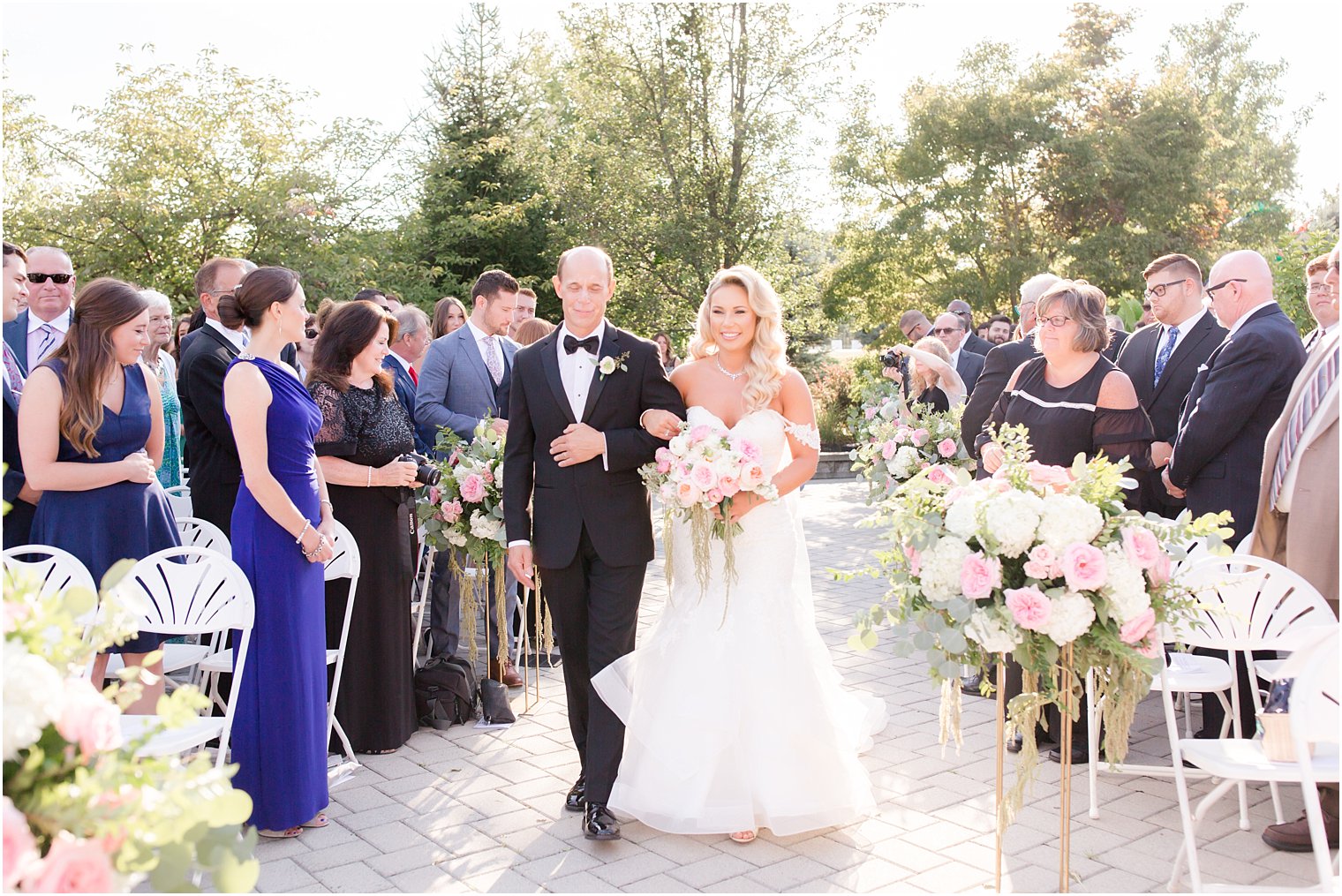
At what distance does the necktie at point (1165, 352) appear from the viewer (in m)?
6.53

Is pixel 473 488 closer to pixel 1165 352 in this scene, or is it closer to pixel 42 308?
pixel 42 308

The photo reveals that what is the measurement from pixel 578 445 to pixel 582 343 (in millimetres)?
492

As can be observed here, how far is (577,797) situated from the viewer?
4.78 m

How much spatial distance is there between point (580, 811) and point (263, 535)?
5.90 ft

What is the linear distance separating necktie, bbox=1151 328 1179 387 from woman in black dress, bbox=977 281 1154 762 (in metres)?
1.23

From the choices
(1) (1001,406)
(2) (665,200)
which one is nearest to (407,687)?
(1) (1001,406)

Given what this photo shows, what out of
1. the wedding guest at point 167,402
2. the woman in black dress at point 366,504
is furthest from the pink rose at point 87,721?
the wedding guest at point 167,402

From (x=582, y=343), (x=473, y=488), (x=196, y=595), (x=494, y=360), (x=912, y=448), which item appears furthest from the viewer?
(x=912, y=448)

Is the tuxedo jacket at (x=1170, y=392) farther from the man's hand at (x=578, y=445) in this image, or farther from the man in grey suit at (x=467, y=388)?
the man in grey suit at (x=467, y=388)


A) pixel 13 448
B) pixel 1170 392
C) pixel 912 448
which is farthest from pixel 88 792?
pixel 912 448

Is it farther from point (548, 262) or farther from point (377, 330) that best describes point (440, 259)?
point (377, 330)

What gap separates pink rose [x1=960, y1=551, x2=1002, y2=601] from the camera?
342 cm

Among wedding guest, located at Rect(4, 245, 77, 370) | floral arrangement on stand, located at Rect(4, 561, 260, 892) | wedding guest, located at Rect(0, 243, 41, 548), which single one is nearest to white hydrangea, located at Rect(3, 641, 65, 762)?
floral arrangement on stand, located at Rect(4, 561, 260, 892)

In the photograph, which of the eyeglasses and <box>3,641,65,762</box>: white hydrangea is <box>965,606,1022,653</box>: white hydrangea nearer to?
<box>3,641,65,762</box>: white hydrangea
